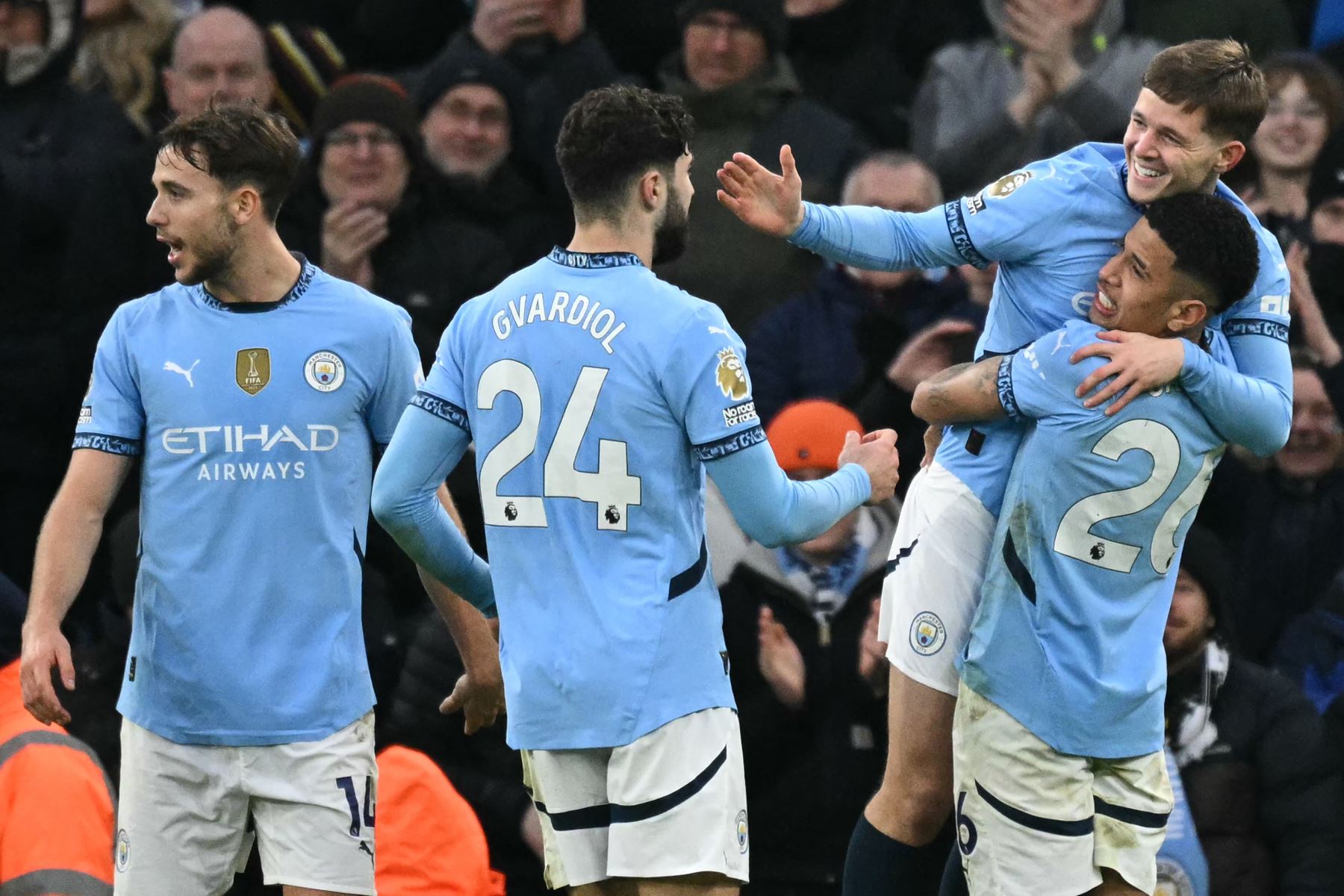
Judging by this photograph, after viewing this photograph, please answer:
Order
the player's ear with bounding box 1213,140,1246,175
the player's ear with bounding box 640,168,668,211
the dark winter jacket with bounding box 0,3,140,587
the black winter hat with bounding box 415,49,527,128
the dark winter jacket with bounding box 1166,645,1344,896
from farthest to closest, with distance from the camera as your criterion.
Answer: the black winter hat with bounding box 415,49,527,128 → the dark winter jacket with bounding box 0,3,140,587 → the dark winter jacket with bounding box 1166,645,1344,896 → the player's ear with bounding box 1213,140,1246,175 → the player's ear with bounding box 640,168,668,211

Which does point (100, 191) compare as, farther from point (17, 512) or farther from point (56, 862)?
point (56, 862)

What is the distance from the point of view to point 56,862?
13.7 feet

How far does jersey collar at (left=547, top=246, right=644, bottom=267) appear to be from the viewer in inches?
165

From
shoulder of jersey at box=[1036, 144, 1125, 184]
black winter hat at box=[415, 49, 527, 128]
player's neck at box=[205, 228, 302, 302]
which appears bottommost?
player's neck at box=[205, 228, 302, 302]

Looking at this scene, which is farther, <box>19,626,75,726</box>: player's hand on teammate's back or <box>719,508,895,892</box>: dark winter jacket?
<box>719,508,895,892</box>: dark winter jacket

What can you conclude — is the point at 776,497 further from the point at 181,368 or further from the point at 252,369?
the point at 181,368

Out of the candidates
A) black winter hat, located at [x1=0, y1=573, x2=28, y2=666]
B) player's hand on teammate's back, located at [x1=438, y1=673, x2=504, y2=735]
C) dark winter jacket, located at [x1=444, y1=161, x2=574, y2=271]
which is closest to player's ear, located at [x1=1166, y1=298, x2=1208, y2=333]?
player's hand on teammate's back, located at [x1=438, y1=673, x2=504, y2=735]

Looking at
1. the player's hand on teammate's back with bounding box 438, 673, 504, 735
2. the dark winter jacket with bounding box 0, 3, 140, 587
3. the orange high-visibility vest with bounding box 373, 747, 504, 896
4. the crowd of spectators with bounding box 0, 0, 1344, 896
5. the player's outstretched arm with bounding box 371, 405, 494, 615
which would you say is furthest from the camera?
the dark winter jacket with bounding box 0, 3, 140, 587

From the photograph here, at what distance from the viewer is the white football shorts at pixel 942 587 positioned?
482cm

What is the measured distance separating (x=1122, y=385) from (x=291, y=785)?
2094 mm

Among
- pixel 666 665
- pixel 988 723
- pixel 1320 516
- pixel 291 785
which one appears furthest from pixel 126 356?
pixel 1320 516

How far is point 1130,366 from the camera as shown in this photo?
438cm

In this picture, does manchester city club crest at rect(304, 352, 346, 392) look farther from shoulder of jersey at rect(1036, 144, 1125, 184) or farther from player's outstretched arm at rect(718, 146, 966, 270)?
shoulder of jersey at rect(1036, 144, 1125, 184)

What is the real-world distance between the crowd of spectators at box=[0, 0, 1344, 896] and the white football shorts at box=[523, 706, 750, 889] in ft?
7.41
